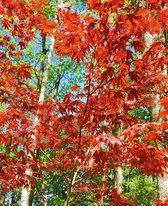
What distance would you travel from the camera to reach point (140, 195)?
19.6 m

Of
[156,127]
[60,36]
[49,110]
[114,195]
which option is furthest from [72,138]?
[60,36]

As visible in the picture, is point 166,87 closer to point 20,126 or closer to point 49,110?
point 49,110

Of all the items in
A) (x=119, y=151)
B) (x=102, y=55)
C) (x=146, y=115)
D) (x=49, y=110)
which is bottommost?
(x=119, y=151)

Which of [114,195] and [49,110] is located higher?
[49,110]

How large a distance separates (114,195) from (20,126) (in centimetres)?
243

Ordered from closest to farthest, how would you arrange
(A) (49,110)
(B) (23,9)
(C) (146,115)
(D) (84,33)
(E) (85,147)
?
(D) (84,33)
(A) (49,110)
(E) (85,147)
(B) (23,9)
(C) (146,115)

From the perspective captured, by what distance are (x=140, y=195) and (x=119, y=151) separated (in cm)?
1619

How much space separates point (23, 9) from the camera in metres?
6.88

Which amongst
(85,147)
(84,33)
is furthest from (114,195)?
(84,33)

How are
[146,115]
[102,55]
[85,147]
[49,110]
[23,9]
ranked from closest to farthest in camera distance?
[102,55], [49,110], [85,147], [23,9], [146,115]

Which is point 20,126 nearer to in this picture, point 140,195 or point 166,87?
point 166,87

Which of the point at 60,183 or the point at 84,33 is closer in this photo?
the point at 84,33

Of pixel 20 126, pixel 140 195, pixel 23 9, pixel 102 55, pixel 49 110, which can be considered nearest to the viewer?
pixel 102 55

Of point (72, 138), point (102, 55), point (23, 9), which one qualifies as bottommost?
point (72, 138)
